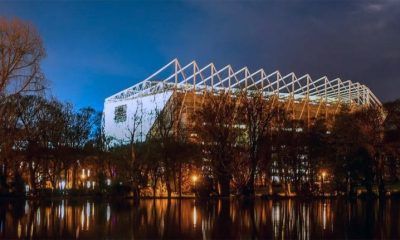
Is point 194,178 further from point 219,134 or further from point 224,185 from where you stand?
point 219,134

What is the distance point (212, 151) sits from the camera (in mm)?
61031

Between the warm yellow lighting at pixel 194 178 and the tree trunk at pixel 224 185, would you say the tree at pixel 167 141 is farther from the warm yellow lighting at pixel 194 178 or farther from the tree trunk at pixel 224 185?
the tree trunk at pixel 224 185

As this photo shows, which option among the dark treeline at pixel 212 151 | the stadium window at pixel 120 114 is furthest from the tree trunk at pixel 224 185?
the stadium window at pixel 120 114

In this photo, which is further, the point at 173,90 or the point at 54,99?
the point at 173,90

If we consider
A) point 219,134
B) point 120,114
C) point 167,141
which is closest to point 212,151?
point 219,134

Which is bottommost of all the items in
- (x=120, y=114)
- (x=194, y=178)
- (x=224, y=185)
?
(x=224, y=185)

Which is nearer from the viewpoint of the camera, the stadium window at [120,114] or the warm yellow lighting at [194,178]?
the warm yellow lighting at [194,178]

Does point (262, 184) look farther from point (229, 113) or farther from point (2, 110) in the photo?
point (2, 110)

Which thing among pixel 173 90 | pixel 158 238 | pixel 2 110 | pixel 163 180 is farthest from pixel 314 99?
pixel 158 238

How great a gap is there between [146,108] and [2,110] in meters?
68.3

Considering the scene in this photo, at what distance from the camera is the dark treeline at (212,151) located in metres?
60.3

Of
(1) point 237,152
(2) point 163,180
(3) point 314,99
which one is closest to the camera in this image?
(1) point 237,152

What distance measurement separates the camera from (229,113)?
61.4m

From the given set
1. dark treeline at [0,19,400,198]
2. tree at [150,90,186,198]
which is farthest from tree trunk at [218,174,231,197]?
tree at [150,90,186,198]
